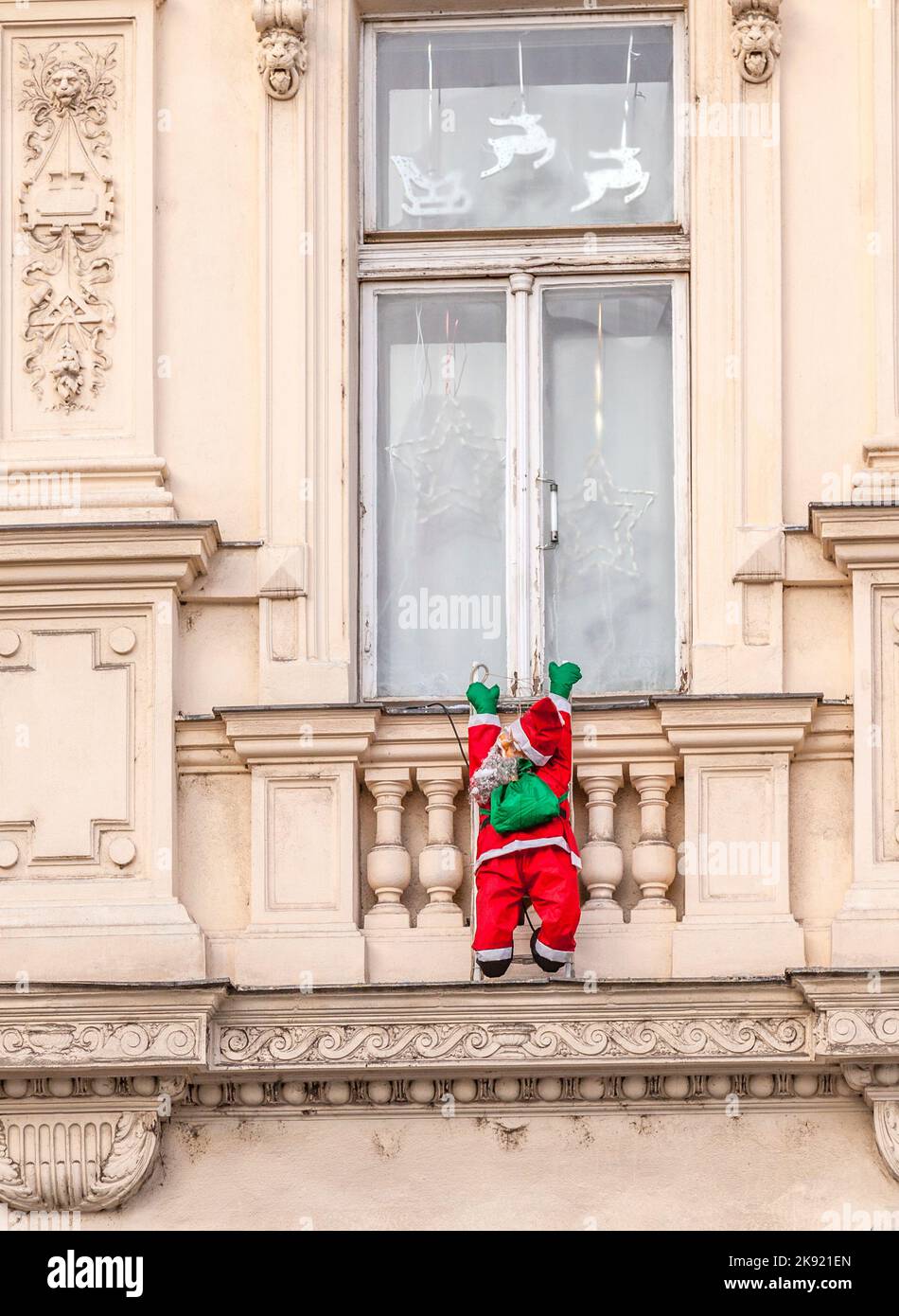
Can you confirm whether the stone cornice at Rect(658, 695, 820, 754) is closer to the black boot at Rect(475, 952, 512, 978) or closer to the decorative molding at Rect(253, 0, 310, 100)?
the black boot at Rect(475, 952, 512, 978)

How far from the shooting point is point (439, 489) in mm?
9992

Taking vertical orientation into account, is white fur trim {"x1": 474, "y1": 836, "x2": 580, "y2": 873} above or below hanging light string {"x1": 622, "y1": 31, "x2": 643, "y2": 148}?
below

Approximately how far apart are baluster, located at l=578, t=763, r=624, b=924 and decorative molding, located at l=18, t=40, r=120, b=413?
201 centimetres

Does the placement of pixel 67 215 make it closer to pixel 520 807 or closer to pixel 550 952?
pixel 520 807

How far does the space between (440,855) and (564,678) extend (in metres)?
0.66

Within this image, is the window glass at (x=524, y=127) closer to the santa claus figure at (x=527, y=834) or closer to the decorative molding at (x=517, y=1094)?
the santa claus figure at (x=527, y=834)

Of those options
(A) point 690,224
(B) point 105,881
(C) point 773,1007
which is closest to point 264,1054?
→ (B) point 105,881

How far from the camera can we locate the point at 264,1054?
9.21 m

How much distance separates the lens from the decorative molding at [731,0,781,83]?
32.4 ft

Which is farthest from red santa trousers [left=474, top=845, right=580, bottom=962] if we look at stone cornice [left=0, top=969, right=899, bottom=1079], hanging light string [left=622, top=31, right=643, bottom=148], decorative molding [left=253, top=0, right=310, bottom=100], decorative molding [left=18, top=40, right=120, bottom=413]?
decorative molding [left=253, top=0, right=310, bottom=100]

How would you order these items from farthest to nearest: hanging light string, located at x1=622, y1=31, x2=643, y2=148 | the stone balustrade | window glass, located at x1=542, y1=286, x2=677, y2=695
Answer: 1. hanging light string, located at x1=622, y1=31, x2=643, y2=148
2. window glass, located at x1=542, y1=286, x2=677, y2=695
3. the stone balustrade

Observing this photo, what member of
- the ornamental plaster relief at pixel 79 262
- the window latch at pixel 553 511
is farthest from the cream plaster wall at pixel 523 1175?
the ornamental plaster relief at pixel 79 262

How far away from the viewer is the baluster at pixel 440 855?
9422 millimetres
